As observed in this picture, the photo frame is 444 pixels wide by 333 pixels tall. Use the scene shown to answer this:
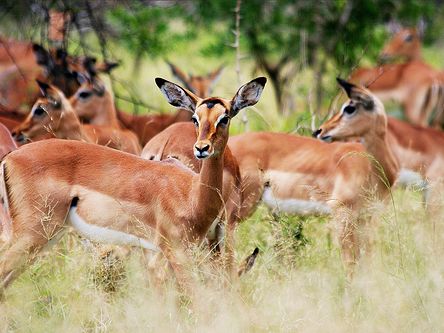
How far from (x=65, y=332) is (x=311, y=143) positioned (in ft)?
9.49

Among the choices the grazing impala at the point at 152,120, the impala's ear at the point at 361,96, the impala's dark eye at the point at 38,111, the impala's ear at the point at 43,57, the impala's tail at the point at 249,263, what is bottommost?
the grazing impala at the point at 152,120

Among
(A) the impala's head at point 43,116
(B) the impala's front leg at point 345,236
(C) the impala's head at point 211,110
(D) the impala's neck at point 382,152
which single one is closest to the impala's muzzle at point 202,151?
(C) the impala's head at point 211,110

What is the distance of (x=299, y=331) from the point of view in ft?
14.6

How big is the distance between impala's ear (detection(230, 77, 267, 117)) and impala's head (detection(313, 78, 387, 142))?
1447 mm

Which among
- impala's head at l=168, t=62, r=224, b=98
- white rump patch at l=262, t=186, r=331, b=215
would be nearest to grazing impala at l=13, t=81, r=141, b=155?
white rump patch at l=262, t=186, r=331, b=215

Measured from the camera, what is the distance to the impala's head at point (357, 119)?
684 cm

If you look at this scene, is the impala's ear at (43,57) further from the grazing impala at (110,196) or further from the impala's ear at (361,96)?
the grazing impala at (110,196)

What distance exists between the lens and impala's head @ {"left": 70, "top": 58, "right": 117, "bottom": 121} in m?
8.84

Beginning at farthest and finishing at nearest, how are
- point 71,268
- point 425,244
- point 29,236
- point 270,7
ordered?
point 270,7 → point 425,244 → point 71,268 → point 29,236

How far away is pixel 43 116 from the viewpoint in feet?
24.0

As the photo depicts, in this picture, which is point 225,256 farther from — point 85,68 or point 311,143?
point 85,68

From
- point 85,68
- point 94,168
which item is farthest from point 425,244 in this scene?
point 85,68

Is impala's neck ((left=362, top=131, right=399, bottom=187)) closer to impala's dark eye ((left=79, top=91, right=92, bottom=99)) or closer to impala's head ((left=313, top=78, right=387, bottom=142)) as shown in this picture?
impala's head ((left=313, top=78, right=387, bottom=142))

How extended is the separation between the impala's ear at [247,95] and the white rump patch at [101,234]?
83 centimetres
